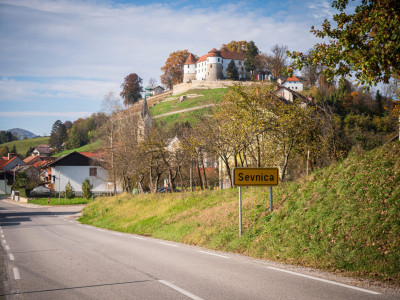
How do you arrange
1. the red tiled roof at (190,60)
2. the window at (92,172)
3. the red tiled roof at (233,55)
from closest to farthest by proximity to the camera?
the window at (92,172)
the red tiled roof at (233,55)
the red tiled roof at (190,60)

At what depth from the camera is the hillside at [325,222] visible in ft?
28.0

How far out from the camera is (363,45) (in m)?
10.1

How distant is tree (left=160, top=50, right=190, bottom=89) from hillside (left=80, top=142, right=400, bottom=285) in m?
144

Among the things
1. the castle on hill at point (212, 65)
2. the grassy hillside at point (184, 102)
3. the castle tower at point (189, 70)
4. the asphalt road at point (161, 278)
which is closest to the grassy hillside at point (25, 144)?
the castle tower at point (189, 70)

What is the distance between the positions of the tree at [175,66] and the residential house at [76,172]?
88743mm

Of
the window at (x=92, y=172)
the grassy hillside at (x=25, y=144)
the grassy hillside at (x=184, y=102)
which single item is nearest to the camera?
the window at (x=92, y=172)

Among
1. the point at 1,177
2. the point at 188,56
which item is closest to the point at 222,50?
the point at 188,56

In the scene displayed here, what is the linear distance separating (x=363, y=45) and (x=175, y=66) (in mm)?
152796

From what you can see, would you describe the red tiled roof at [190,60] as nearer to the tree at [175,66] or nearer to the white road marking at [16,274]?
the tree at [175,66]

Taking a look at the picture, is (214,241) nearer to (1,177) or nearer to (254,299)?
(254,299)

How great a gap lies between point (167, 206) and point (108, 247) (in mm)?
8596

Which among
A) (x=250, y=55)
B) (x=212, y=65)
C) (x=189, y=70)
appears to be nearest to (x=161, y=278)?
(x=250, y=55)

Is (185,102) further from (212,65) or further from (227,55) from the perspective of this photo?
(227,55)

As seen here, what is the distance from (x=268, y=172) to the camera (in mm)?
13117
